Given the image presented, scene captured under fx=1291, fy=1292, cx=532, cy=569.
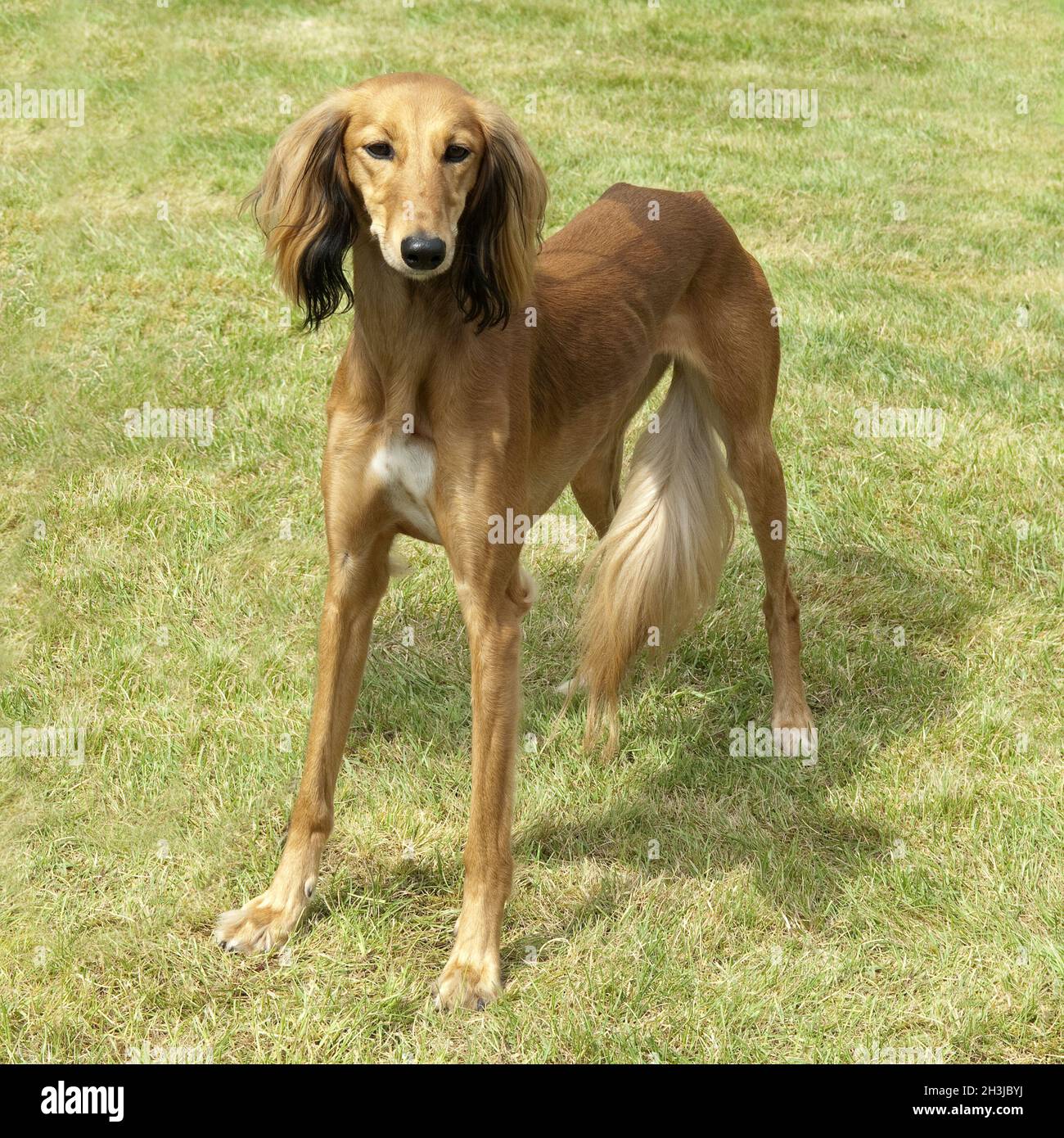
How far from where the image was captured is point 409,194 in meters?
3.14

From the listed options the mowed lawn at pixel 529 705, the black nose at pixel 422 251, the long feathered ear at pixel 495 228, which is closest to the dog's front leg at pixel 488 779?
the mowed lawn at pixel 529 705

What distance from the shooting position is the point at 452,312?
3453 millimetres

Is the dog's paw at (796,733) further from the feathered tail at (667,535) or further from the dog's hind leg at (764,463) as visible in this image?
the feathered tail at (667,535)

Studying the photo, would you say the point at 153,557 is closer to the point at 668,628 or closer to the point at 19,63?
the point at 668,628

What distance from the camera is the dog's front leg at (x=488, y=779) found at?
3.54 m

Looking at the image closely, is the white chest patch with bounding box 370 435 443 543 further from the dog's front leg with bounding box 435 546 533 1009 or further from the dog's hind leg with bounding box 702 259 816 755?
the dog's hind leg with bounding box 702 259 816 755

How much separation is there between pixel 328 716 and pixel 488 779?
1.76 feet

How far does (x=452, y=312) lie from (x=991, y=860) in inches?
94.8

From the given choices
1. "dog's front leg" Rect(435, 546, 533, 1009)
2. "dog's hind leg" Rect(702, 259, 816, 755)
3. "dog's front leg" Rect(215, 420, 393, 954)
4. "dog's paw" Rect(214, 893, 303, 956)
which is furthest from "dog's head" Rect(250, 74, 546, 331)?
"dog's paw" Rect(214, 893, 303, 956)

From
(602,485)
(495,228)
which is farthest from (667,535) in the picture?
(495,228)

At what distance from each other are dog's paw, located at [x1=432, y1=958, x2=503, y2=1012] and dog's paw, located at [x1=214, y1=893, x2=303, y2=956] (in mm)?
475

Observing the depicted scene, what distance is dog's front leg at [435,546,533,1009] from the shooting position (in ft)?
11.6

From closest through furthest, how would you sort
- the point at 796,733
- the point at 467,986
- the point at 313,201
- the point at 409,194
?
the point at 409,194, the point at 313,201, the point at 467,986, the point at 796,733

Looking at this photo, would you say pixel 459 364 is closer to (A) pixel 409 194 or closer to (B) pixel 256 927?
(A) pixel 409 194
